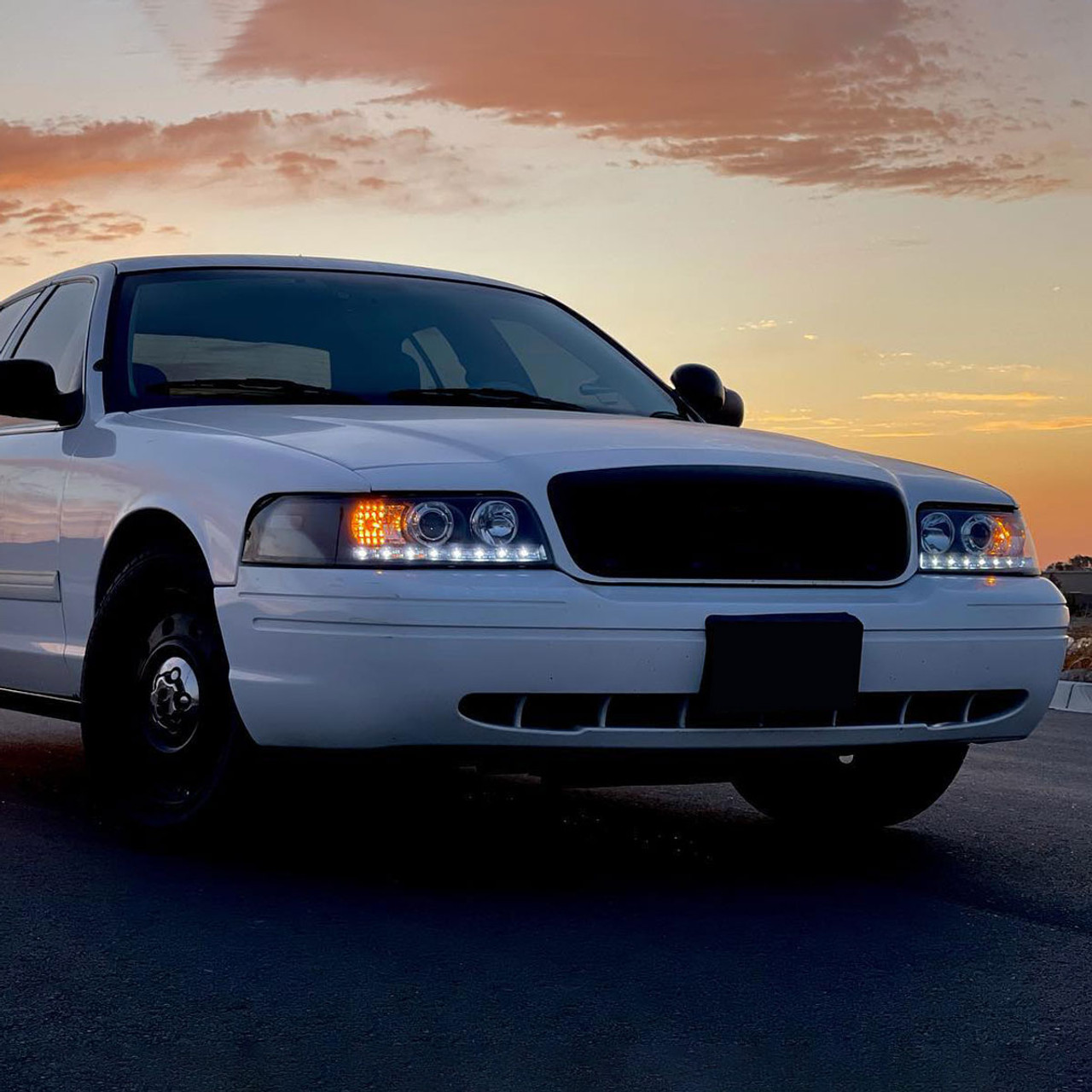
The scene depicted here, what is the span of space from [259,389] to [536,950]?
7.64 feet

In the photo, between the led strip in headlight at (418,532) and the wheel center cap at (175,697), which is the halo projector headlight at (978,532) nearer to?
the led strip in headlight at (418,532)

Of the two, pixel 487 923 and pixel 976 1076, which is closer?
pixel 976 1076

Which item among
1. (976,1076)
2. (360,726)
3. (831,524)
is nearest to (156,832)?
(360,726)

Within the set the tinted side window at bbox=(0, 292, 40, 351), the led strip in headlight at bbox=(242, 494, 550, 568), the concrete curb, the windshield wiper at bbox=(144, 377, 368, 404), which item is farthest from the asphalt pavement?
the concrete curb

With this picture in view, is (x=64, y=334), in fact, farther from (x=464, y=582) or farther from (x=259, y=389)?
(x=464, y=582)

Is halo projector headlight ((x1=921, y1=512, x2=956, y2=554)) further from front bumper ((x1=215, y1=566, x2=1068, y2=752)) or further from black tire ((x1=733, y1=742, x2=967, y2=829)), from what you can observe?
black tire ((x1=733, y1=742, x2=967, y2=829))

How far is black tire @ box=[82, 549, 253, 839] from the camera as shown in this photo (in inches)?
195

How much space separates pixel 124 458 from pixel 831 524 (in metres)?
2.03

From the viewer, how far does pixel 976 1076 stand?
3.25 m

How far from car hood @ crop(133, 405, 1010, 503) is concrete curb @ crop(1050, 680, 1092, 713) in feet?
24.5

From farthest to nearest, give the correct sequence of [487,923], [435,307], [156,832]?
[435,307] < [156,832] < [487,923]

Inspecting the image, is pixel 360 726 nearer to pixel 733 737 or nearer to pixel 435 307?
pixel 733 737

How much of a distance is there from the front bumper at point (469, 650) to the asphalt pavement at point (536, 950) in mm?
308

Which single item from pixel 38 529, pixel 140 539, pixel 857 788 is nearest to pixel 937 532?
pixel 857 788
